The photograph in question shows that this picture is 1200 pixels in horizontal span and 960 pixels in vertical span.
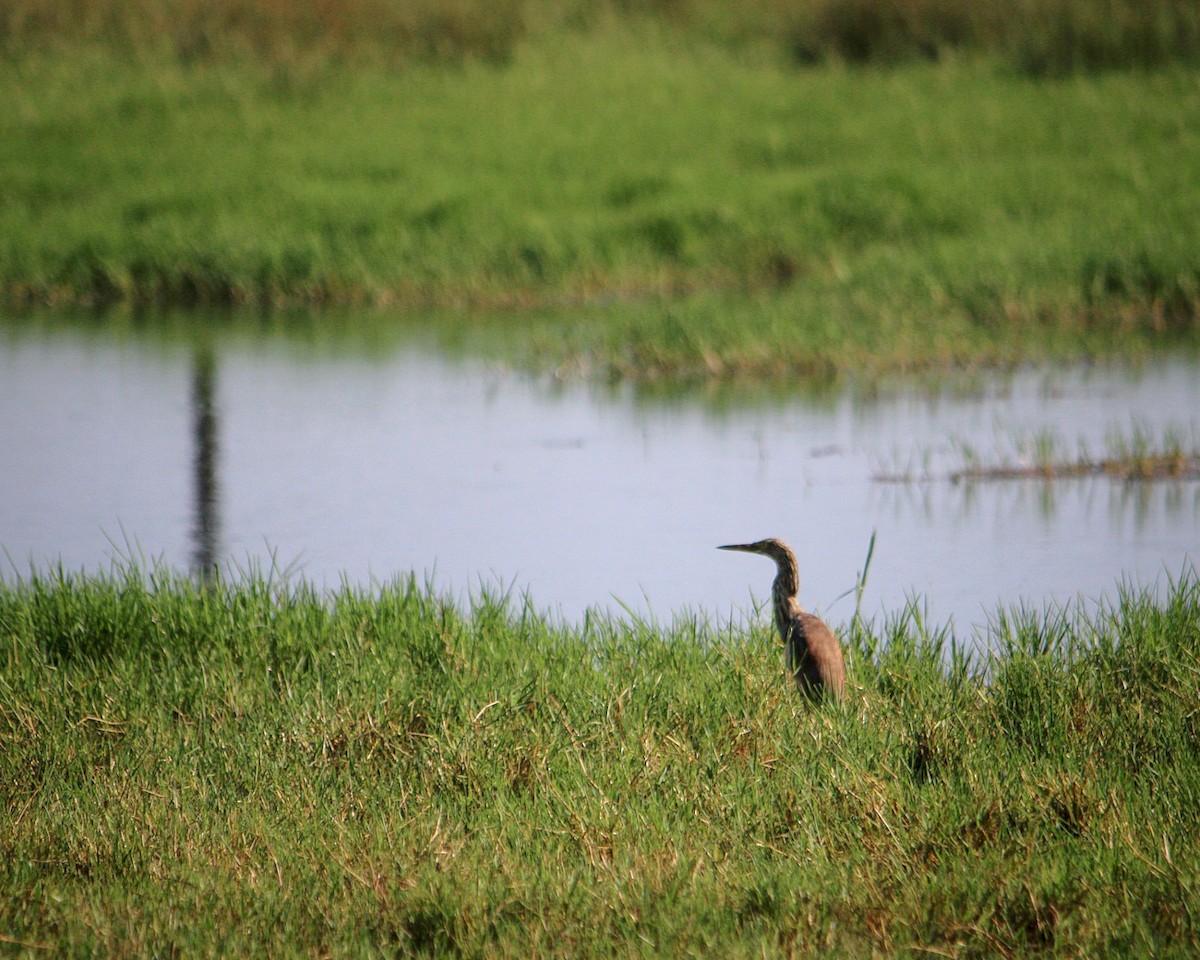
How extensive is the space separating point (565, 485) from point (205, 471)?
1879 mm

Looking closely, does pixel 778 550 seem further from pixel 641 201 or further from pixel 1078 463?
pixel 641 201

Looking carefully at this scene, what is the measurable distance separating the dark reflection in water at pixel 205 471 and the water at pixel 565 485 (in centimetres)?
2

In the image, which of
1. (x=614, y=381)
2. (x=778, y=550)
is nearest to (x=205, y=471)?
(x=614, y=381)

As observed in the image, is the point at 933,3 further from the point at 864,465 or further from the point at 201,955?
the point at 201,955

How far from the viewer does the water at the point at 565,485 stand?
655 cm

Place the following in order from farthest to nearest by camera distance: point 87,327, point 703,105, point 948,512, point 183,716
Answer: point 703,105 → point 87,327 → point 948,512 → point 183,716

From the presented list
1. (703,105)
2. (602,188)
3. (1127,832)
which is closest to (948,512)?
(1127,832)

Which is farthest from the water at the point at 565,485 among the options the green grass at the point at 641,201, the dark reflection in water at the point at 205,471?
the green grass at the point at 641,201

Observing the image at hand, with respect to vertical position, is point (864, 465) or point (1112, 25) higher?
point (1112, 25)

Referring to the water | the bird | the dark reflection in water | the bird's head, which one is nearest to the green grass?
the water

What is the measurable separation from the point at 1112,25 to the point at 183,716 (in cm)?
1813

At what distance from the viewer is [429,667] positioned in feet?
16.1

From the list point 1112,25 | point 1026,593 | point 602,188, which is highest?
point 1112,25

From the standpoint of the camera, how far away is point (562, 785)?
4020 mm
